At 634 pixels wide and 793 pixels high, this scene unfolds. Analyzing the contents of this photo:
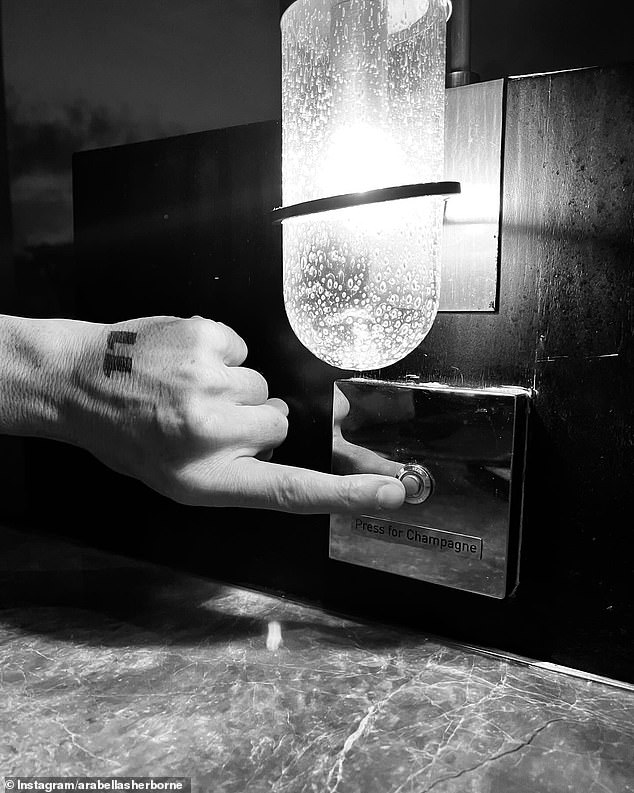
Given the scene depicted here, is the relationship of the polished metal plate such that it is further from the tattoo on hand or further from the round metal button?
the tattoo on hand

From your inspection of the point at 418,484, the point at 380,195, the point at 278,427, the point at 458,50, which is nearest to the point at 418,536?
the point at 418,484

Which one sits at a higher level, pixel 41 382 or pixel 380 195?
pixel 380 195

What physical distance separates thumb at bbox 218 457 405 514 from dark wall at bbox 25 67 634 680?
14 centimetres

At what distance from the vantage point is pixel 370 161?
565mm

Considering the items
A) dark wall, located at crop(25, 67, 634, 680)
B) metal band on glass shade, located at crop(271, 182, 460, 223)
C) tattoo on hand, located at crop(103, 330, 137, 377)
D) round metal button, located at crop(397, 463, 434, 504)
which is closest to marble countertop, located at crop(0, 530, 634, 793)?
dark wall, located at crop(25, 67, 634, 680)

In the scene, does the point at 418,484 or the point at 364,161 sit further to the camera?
the point at 418,484

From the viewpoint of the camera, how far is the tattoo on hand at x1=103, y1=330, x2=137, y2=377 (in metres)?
0.67

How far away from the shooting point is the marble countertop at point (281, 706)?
491 mm

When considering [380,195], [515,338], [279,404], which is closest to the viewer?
[380,195]

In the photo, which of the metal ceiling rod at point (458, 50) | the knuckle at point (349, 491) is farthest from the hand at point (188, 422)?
the metal ceiling rod at point (458, 50)

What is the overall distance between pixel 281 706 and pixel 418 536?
21 cm

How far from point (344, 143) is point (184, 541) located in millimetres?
550

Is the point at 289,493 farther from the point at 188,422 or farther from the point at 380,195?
the point at 380,195

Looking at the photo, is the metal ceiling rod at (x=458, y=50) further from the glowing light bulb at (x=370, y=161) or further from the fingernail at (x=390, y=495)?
the fingernail at (x=390, y=495)
